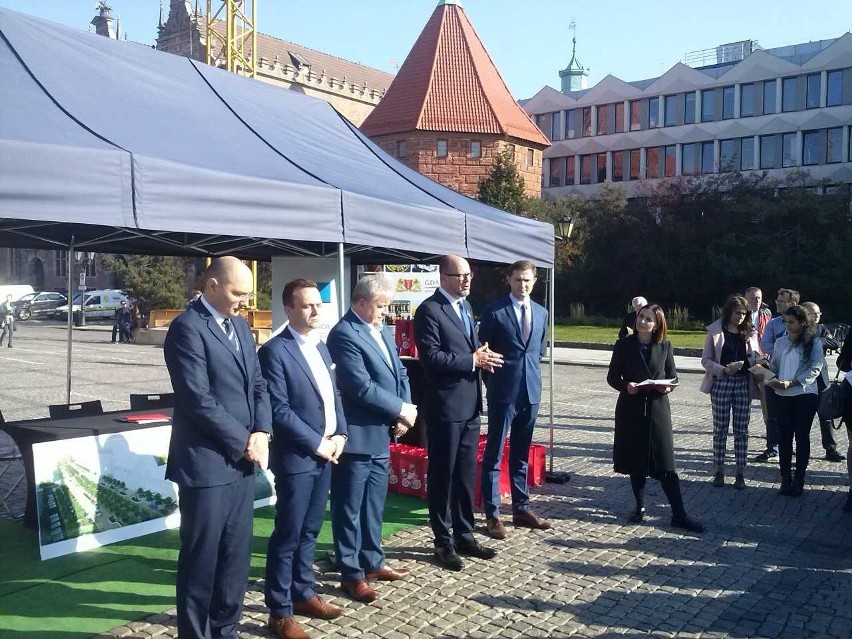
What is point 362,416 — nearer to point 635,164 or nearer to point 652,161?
point 652,161

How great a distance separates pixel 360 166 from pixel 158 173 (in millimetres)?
2471

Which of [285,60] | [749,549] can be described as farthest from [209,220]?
[285,60]

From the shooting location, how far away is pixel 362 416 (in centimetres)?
435

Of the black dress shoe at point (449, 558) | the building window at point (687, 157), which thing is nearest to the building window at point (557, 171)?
the building window at point (687, 157)

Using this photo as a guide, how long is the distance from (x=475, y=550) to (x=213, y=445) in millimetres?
2433

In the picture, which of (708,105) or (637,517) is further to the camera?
(708,105)

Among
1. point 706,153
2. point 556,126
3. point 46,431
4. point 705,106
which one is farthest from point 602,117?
point 46,431

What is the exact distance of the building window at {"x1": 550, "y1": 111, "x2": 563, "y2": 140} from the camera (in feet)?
193

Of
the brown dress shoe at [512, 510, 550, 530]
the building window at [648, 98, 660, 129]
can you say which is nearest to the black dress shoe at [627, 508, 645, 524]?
the brown dress shoe at [512, 510, 550, 530]

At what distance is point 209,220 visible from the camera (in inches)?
183

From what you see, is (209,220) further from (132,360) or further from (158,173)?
(132,360)

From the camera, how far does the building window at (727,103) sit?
5116 centimetres

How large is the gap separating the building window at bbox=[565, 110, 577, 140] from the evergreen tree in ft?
75.8

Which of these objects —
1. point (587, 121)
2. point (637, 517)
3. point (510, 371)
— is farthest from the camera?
point (587, 121)
